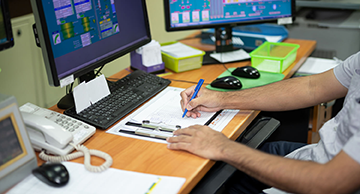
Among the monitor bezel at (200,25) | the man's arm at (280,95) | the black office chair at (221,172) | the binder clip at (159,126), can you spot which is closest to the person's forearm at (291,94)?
the man's arm at (280,95)

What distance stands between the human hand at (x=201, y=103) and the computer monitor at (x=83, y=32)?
0.35 metres

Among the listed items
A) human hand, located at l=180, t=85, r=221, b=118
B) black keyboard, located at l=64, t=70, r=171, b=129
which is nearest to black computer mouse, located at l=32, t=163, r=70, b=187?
black keyboard, located at l=64, t=70, r=171, b=129

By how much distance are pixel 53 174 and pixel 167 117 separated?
0.44 meters

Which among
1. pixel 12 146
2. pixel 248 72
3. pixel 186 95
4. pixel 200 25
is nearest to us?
pixel 12 146

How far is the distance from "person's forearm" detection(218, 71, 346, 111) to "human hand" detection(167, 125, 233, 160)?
0.27 metres

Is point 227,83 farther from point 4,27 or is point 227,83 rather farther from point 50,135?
point 4,27

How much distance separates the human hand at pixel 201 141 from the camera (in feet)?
3.02

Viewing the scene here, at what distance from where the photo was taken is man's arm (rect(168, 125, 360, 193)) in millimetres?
793

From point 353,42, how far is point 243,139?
1840 millimetres

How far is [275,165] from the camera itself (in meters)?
0.87

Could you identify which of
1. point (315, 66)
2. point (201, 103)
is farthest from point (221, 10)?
point (201, 103)

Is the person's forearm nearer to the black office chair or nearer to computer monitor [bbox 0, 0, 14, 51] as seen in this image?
the black office chair

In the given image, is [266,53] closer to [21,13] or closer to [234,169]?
[234,169]

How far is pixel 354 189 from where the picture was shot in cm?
80
